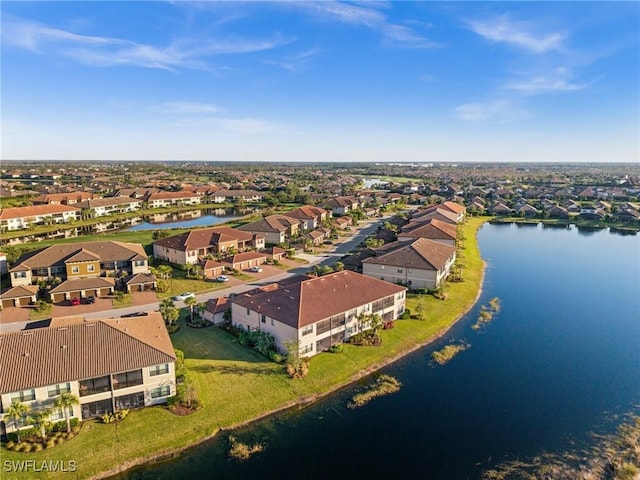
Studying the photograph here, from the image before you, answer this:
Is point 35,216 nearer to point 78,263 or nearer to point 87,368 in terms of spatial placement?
point 78,263

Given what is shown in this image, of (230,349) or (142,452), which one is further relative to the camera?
(230,349)

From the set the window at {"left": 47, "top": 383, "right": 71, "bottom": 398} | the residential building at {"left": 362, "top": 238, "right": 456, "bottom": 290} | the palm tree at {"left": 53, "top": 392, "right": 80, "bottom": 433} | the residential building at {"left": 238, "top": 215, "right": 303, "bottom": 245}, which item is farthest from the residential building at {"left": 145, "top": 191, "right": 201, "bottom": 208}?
the palm tree at {"left": 53, "top": 392, "right": 80, "bottom": 433}

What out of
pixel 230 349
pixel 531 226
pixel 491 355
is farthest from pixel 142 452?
pixel 531 226

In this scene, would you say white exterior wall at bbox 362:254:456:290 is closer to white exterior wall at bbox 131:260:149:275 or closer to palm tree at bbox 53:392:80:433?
white exterior wall at bbox 131:260:149:275

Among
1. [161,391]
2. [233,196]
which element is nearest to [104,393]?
[161,391]

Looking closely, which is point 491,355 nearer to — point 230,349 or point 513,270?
point 230,349
